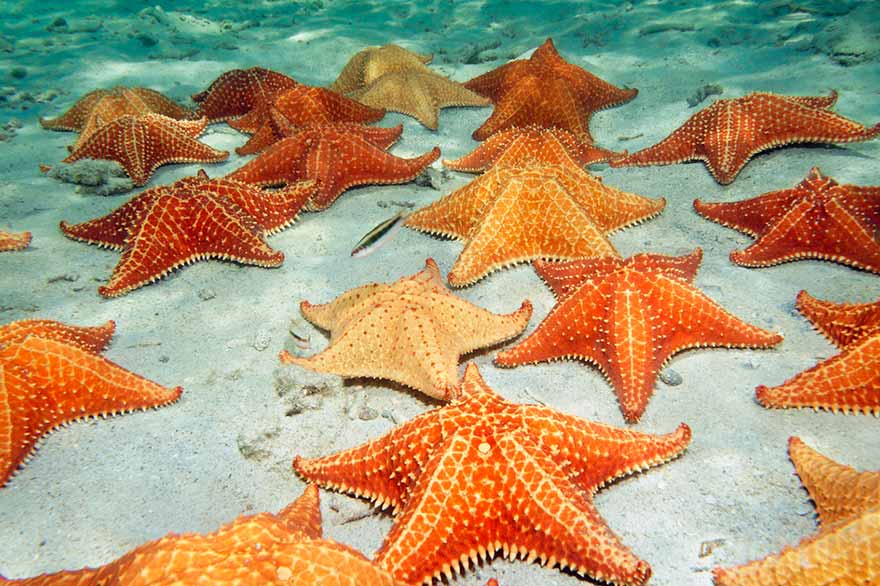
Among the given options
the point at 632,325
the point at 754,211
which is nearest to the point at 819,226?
the point at 754,211

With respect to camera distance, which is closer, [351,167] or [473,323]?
[473,323]

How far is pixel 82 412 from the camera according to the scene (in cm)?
389

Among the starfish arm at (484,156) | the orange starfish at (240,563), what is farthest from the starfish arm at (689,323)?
the starfish arm at (484,156)

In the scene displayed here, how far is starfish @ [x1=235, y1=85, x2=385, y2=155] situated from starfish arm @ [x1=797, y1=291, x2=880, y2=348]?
235 inches

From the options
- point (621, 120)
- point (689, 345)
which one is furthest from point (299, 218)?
point (621, 120)

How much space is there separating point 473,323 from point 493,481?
5.20 feet

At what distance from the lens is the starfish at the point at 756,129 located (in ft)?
19.8

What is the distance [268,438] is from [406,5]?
60.0ft

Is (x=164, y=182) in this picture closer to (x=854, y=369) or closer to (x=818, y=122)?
(x=854, y=369)

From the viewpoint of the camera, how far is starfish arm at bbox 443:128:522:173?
6730mm

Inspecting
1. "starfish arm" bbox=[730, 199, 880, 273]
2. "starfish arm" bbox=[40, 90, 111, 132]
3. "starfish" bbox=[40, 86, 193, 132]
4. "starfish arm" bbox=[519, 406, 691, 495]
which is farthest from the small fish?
"starfish arm" bbox=[40, 90, 111, 132]

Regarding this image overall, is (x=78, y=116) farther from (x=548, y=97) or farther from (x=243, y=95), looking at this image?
(x=548, y=97)

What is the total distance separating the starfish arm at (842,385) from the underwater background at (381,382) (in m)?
0.14

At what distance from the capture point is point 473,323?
4168mm
